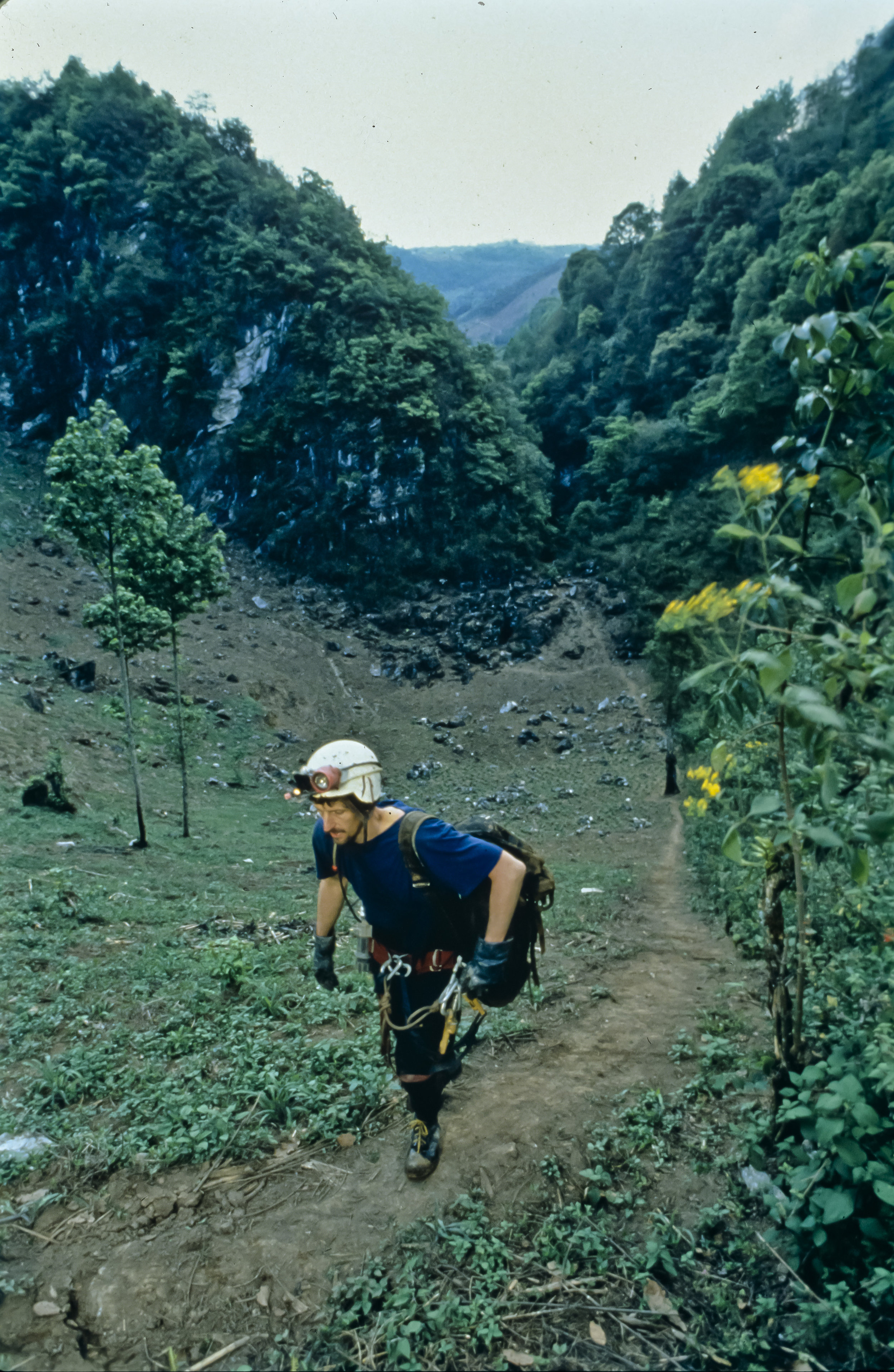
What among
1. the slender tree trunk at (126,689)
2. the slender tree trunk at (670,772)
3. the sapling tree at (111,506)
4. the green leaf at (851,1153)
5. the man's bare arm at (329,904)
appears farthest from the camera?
the slender tree trunk at (670,772)

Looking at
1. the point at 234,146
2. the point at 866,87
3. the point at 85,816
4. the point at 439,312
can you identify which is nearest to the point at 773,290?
the point at 866,87

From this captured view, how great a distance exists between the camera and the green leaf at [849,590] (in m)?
1.59

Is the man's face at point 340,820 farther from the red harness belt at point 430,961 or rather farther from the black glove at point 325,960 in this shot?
the black glove at point 325,960

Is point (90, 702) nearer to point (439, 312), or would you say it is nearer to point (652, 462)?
point (439, 312)

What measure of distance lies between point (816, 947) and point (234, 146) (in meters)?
46.7

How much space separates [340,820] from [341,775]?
0.20 meters

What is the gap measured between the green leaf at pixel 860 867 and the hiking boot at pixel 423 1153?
2.46m

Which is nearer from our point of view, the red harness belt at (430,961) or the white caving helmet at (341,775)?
the white caving helmet at (341,775)

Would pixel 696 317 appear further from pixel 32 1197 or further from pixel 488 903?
pixel 32 1197

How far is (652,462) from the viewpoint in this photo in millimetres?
35750

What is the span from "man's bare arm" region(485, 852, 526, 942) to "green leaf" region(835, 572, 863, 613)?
1625mm

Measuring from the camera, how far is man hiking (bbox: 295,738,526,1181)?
2766 millimetres

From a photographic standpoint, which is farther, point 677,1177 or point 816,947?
point 816,947

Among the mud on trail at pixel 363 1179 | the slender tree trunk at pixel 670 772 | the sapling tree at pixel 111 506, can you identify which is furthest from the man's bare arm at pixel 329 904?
the slender tree trunk at pixel 670 772
